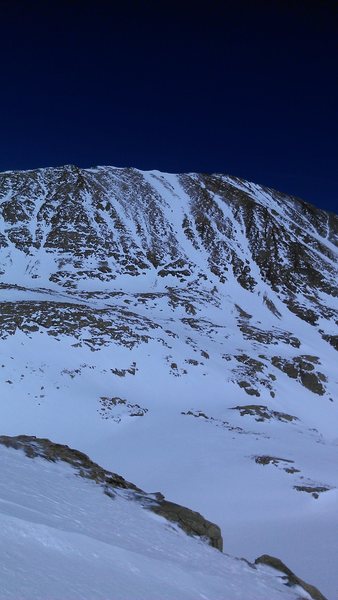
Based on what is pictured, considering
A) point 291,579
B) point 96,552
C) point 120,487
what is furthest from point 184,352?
point 96,552

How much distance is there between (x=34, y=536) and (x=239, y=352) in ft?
127

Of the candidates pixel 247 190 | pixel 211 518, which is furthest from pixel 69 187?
pixel 211 518

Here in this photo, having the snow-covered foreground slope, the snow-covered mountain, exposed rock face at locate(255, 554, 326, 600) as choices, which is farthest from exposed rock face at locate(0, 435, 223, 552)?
the snow-covered mountain

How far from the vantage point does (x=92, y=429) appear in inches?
1035

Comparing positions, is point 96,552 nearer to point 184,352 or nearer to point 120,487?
point 120,487

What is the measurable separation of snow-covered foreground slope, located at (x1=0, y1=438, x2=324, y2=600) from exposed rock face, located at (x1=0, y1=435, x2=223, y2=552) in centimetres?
36

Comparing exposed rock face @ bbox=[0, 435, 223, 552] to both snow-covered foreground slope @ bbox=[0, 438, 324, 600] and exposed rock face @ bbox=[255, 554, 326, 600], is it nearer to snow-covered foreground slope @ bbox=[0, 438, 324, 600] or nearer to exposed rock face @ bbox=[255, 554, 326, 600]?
snow-covered foreground slope @ bbox=[0, 438, 324, 600]

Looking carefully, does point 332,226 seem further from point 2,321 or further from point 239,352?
point 2,321

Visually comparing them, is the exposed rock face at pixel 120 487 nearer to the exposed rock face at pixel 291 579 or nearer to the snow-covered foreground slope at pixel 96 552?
the snow-covered foreground slope at pixel 96 552

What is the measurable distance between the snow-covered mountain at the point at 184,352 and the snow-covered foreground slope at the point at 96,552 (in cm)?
679

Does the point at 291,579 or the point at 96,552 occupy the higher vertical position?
the point at 291,579

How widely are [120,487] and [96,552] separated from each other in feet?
15.7

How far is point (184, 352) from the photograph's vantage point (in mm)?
38438

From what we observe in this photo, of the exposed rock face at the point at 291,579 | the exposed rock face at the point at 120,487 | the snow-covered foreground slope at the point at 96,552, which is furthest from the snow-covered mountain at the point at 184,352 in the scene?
the snow-covered foreground slope at the point at 96,552
